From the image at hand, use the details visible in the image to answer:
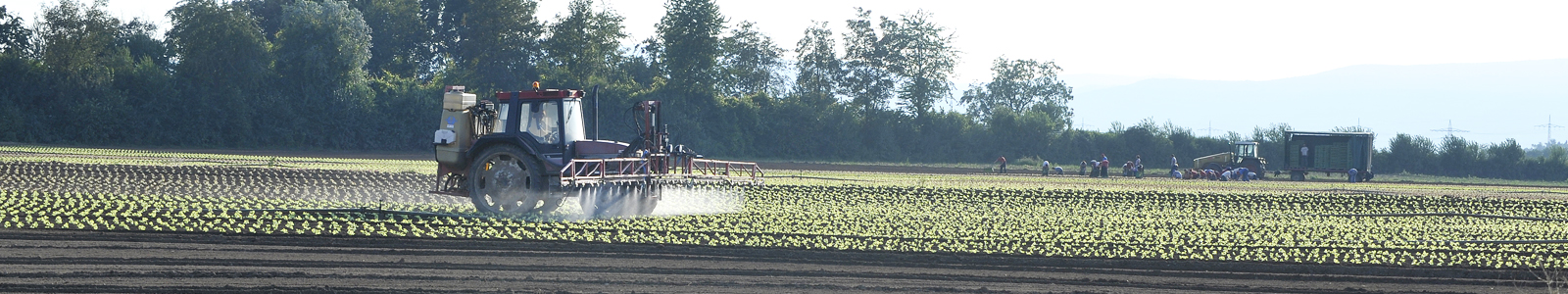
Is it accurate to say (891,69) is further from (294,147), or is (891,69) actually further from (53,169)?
(53,169)

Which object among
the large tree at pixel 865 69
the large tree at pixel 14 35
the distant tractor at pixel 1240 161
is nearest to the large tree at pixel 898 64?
the large tree at pixel 865 69

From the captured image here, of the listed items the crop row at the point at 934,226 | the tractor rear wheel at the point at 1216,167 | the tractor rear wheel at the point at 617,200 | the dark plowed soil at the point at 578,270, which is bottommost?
the dark plowed soil at the point at 578,270

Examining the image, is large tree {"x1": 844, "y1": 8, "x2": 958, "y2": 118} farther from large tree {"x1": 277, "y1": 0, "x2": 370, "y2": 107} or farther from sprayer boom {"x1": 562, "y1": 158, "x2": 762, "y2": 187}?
sprayer boom {"x1": 562, "y1": 158, "x2": 762, "y2": 187}

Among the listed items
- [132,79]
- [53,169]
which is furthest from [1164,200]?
[132,79]

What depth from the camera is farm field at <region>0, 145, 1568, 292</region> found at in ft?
38.3

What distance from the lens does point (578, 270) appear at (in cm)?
1191

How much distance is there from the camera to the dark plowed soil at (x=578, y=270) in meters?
10.7

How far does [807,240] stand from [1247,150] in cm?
3637

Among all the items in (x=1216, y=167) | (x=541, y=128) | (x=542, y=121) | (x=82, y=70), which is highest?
(x=82, y=70)

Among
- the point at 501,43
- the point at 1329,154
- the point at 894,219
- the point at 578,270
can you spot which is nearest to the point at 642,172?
the point at 894,219

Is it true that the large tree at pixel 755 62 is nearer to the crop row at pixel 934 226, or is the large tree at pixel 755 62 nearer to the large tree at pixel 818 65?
the large tree at pixel 818 65

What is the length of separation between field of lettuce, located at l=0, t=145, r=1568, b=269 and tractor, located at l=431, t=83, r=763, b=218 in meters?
0.46

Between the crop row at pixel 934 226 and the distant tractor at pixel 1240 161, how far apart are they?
22.4m

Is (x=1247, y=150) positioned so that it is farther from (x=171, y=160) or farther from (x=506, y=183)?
(x=506, y=183)
